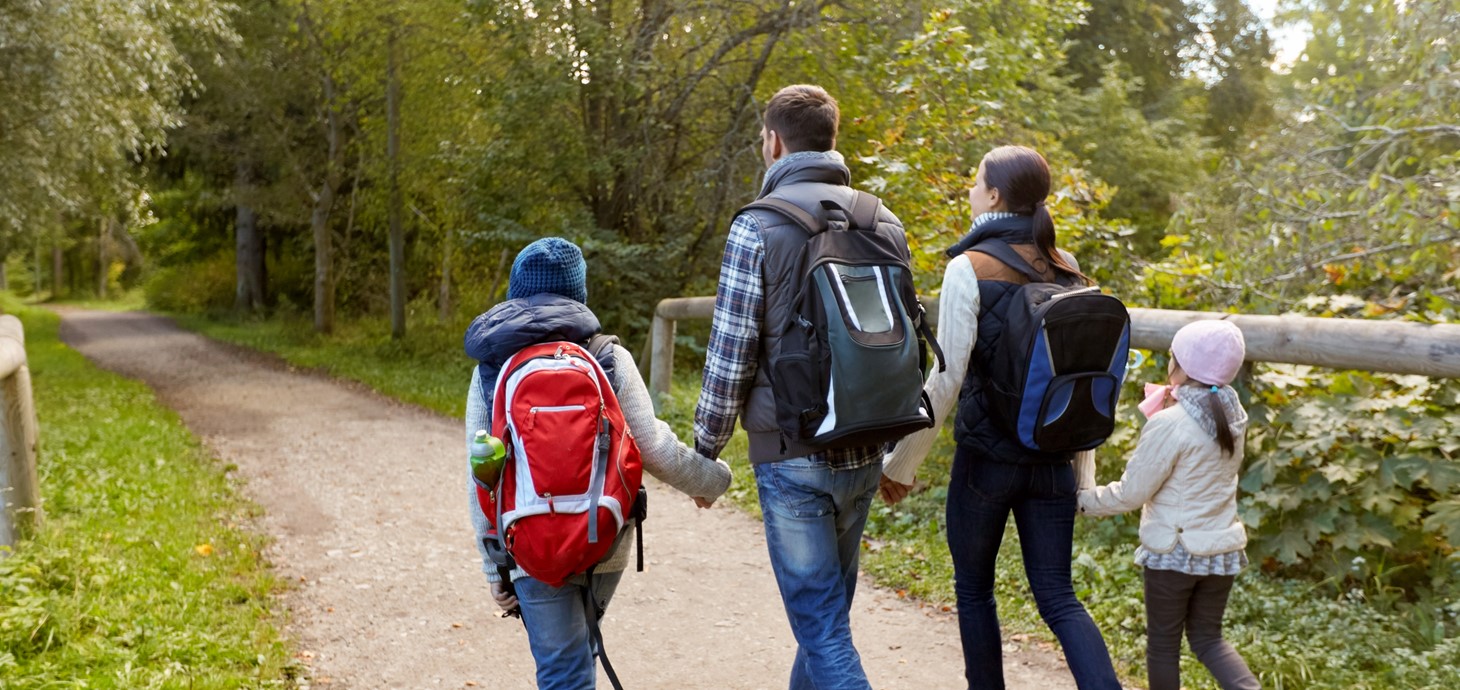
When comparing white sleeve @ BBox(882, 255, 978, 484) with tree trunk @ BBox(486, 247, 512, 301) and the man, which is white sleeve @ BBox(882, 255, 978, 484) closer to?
the man

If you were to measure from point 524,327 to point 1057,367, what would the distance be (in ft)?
4.76

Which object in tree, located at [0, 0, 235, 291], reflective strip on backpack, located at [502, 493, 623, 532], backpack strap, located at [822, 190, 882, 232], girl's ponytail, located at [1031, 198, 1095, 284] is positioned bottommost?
reflective strip on backpack, located at [502, 493, 623, 532]

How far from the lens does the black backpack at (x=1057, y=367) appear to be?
307cm

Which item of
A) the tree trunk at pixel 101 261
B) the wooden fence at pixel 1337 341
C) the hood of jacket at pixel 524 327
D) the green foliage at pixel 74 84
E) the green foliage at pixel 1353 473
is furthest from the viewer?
the tree trunk at pixel 101 261

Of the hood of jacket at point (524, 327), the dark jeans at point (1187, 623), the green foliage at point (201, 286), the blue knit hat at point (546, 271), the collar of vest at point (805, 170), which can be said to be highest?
the collar of vest at point (805, 170)

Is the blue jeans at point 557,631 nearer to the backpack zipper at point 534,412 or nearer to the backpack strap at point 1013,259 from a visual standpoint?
the backpack zipper at point 534,412

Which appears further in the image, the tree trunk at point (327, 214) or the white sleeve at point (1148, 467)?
the tree trunk at point (327, 214)

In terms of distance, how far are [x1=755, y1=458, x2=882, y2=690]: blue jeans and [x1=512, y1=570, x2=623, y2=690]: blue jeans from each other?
54cm

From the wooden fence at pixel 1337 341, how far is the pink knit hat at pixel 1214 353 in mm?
855

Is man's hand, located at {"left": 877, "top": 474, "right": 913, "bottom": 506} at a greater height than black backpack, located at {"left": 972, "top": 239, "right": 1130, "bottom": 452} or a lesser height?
lesser

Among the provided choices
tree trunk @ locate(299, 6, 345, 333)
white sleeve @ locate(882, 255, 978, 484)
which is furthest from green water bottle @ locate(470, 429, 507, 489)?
tree trunk @ locate(299, 6, 345, 333)

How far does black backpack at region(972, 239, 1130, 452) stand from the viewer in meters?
3.07

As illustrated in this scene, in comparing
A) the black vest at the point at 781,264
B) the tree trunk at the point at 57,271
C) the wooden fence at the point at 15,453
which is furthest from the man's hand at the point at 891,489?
the tree trunk at the point at 57,271

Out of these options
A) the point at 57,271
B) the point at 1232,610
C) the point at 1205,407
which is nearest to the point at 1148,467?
the point at 1205,407
